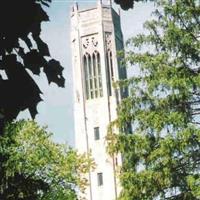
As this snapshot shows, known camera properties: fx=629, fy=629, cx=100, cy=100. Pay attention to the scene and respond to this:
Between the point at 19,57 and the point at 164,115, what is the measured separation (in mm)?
11783

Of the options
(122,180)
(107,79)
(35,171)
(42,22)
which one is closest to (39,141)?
(35,171)

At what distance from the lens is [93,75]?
56625mm

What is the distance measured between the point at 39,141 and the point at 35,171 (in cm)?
136

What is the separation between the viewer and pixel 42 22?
386 centimetres

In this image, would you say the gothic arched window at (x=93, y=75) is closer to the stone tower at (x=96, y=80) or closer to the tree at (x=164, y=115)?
the stone tower at (x=96, y=80)

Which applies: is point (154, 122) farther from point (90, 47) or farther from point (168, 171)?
point (90, 47)

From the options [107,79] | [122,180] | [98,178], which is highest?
[107,79]

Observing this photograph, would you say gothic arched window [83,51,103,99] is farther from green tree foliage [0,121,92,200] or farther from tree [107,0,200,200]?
tree [107,0,200,200]

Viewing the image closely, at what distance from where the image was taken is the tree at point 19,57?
144 inches

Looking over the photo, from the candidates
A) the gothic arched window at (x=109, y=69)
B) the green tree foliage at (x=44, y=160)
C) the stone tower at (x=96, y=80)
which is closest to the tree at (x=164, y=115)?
the green tree foliage at (x=44, y=160)

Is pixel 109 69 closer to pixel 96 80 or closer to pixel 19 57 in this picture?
pixel 96 80

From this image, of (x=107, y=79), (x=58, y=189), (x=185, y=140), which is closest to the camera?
(x=185, y=140)

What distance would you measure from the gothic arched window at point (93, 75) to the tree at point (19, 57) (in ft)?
170

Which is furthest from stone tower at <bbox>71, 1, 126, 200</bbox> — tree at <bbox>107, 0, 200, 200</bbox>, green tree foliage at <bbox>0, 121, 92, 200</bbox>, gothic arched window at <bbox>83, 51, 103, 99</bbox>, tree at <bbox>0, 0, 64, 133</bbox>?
tree at <bbox>0, 0, 64, 133</bbox>
